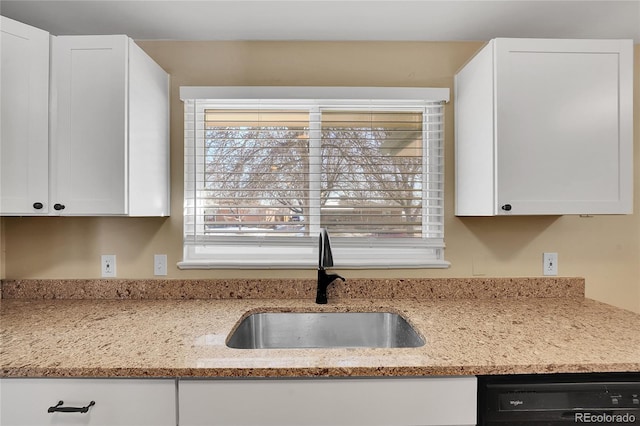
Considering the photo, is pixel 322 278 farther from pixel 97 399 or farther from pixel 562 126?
pixel 562 126

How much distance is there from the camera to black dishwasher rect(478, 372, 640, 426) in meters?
0.98

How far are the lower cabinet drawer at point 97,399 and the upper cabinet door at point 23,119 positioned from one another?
72cm

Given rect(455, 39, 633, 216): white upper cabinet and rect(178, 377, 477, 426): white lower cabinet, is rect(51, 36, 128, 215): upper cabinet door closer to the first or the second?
rect(178, 377, 477, 426): white lower cabinet

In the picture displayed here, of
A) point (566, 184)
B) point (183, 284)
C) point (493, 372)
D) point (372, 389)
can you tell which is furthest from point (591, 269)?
point (183, 284)

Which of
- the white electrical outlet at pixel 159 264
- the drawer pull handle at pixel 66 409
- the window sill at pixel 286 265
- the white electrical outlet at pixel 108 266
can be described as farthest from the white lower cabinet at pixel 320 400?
the white electrical outlet at pixel 108 266

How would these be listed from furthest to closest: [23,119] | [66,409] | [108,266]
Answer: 1. [108,266]
2. [23,119]
3. [66,409]

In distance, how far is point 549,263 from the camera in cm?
172

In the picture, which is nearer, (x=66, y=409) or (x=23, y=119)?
(x=66, y=409)

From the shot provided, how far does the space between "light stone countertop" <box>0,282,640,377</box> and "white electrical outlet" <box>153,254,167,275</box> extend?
160mm

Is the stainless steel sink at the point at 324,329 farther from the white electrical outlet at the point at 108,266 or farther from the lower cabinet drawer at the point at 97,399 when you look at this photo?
the white electrical outlet at the point at 108,266

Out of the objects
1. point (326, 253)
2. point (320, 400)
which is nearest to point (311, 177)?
point (326, 253)

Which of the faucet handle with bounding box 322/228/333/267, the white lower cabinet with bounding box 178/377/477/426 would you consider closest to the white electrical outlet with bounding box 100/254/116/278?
the white lower cabinet with bounding box 178/377/477/426

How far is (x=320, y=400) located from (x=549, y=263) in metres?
1.46

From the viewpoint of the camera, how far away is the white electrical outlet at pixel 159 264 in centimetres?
169
